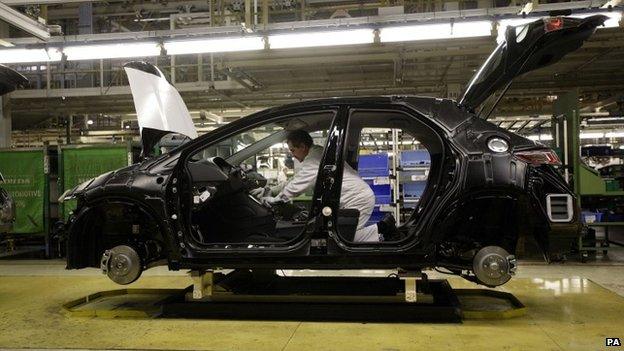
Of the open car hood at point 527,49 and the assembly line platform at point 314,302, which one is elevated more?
the open car hood at point 527,49

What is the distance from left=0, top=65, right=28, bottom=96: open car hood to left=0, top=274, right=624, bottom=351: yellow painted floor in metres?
1.78

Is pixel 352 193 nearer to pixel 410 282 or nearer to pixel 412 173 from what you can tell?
pixel 410 282

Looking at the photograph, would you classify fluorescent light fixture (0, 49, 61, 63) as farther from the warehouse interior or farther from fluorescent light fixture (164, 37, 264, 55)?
fluorescent light fixture (164, 37, 264, 55)

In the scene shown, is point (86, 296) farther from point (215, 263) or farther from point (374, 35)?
point (374, 35)

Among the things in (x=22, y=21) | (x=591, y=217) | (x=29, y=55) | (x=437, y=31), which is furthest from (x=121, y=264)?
(x=591, y=217)

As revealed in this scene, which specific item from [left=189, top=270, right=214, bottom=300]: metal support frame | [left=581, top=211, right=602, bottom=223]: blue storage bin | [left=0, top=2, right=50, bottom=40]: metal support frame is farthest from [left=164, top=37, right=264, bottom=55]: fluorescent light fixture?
[left=581, top=211, right=602, bottom=223]: blue storage bin

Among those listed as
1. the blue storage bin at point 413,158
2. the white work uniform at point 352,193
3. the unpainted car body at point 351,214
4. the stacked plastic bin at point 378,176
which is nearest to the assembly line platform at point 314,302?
the unpainted car body at point 351,214

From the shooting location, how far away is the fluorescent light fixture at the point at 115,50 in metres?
6.37

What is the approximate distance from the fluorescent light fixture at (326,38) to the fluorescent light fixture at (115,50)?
155 centimetres

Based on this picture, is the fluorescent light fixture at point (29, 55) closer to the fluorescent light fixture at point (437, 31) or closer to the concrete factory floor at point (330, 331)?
the concrete factory floor at point (330, 331)

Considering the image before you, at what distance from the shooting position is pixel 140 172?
11.4 ft

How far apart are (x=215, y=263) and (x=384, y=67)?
673 centimetres

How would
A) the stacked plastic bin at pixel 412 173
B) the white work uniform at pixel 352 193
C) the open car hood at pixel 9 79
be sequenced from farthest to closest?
the stacked plastic bin at pixel 412 173, the open car hood at pixel 9 79, the white work uniform at pixel 352 193

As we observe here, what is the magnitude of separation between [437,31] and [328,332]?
13.2ft
